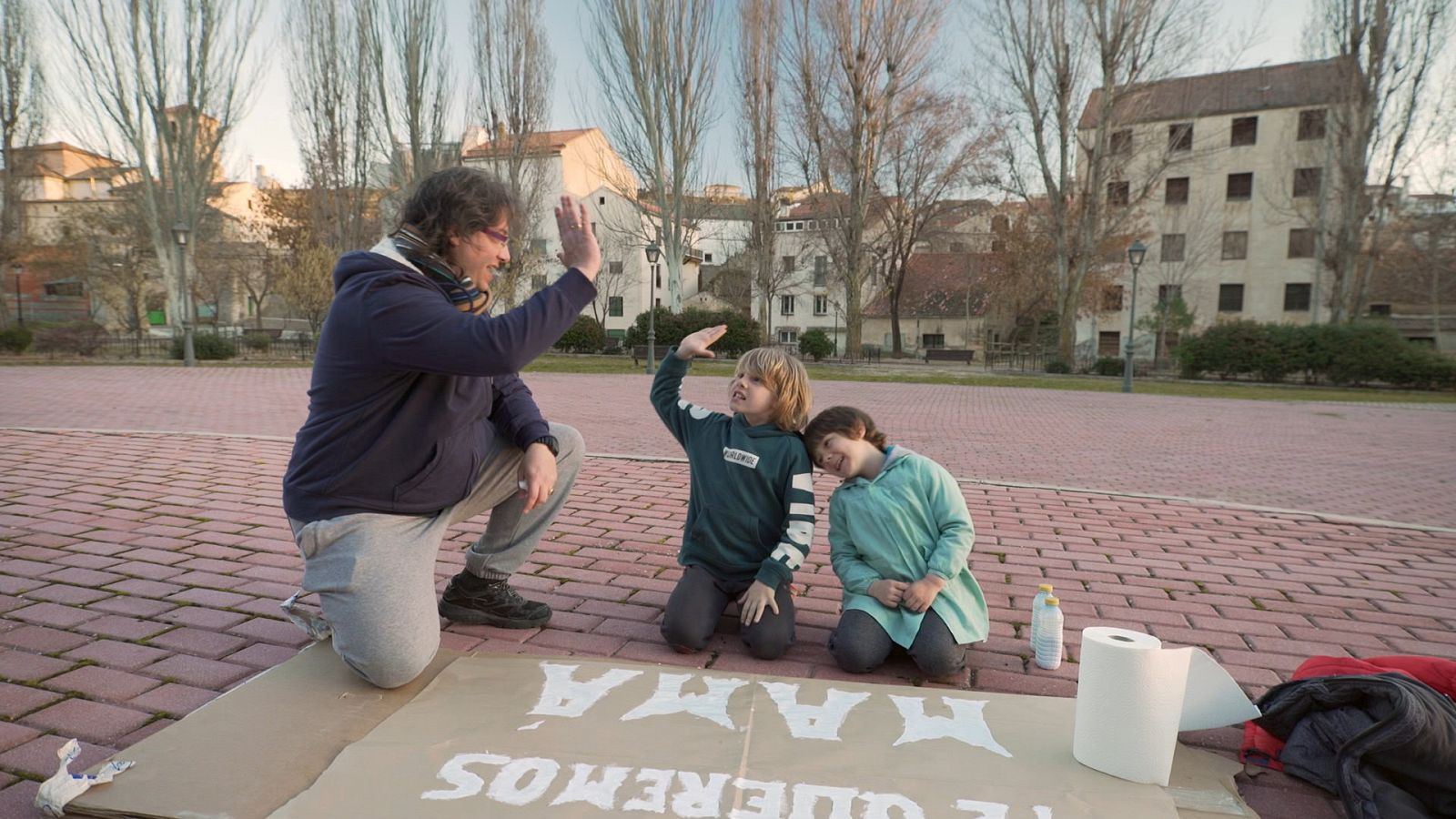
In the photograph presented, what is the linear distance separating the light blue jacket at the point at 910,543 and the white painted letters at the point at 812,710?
386 millimetres

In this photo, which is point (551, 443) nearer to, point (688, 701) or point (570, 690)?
point (570, 690)

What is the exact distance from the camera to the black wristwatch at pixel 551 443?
3.10 m

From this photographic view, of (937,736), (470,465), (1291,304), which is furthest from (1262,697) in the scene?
(1291,304)

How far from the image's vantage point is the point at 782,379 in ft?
10.3

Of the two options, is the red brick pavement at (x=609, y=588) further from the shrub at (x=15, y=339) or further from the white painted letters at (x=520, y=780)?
the shrub at (x=15, y=339)

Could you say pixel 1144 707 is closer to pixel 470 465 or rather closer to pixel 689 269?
pixel 470 465

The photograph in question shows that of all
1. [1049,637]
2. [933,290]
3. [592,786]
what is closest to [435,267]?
[592,786]

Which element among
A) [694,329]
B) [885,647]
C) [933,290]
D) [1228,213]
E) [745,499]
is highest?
[1228,213]

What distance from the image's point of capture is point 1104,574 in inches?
164

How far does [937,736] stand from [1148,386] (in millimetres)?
21093


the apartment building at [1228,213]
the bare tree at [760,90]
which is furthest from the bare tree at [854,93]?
the apartment building at [1228,213]

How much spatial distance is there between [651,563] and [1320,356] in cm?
2502

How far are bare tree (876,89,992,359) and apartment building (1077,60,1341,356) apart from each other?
7.85 metres

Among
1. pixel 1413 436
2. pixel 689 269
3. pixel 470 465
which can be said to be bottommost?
pixel 1413 436
